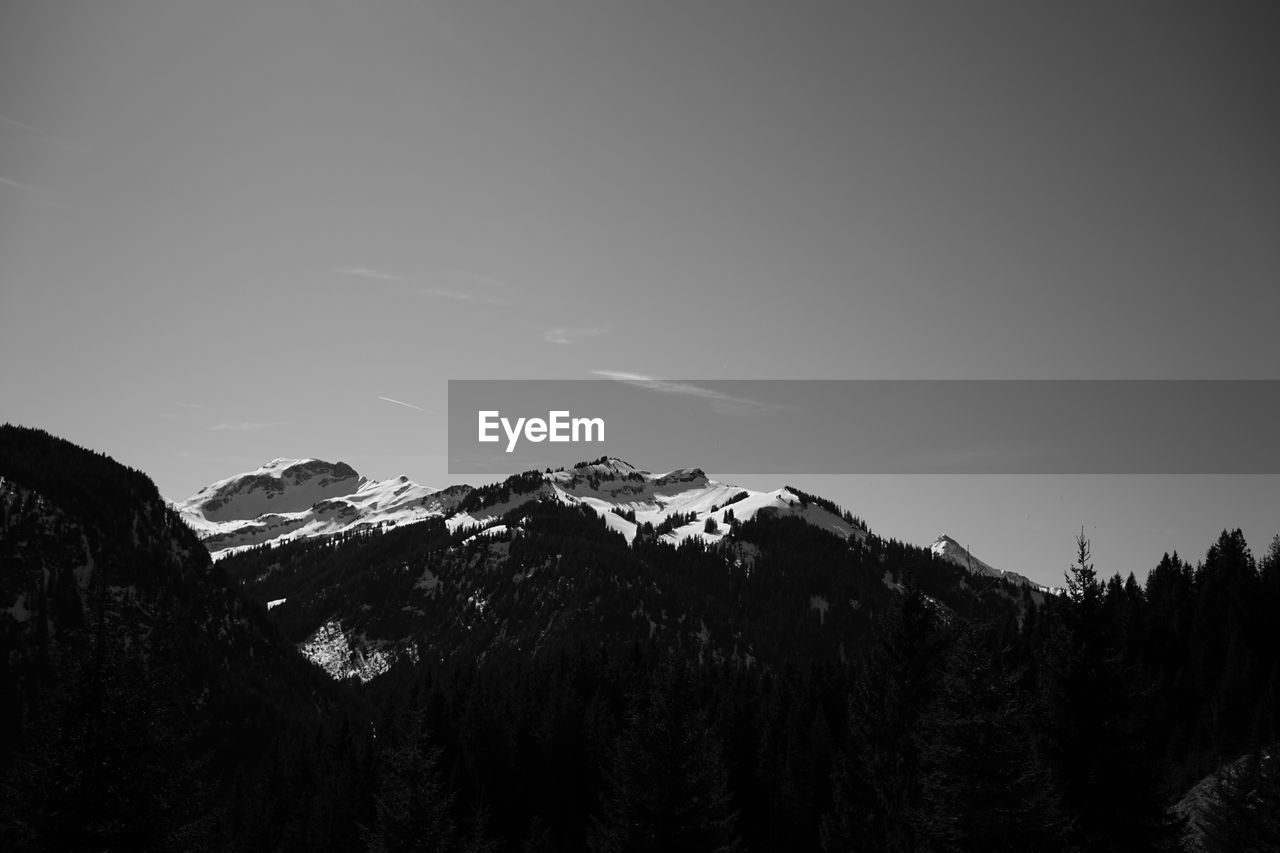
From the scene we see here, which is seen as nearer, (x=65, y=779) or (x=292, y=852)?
(x=65, y=779)

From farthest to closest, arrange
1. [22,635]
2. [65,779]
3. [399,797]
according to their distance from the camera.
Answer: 1. [22,635]
2. [399,797]
3. [65,779]

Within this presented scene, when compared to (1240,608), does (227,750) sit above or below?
below

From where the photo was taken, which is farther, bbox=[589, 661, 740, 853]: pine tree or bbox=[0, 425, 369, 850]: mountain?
bbox=[589, 661, 740, 853]: pine tree

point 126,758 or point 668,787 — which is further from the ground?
point 126,758

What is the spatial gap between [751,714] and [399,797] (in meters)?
46.6

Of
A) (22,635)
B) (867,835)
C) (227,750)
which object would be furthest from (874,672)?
(22,635)

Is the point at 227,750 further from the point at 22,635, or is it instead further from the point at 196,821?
the point at 196,821

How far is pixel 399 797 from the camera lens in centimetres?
3039

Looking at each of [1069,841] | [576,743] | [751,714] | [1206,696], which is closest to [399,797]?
[1069,841]

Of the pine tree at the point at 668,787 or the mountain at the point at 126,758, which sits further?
the pine tree at the point at 668,787

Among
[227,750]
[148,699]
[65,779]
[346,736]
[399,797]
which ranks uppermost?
[148,699]

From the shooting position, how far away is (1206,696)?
75250 millimetres

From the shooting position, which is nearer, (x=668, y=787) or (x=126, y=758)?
(x=126, y=758)

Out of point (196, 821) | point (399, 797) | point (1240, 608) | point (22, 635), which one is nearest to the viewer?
point (196, 821)
